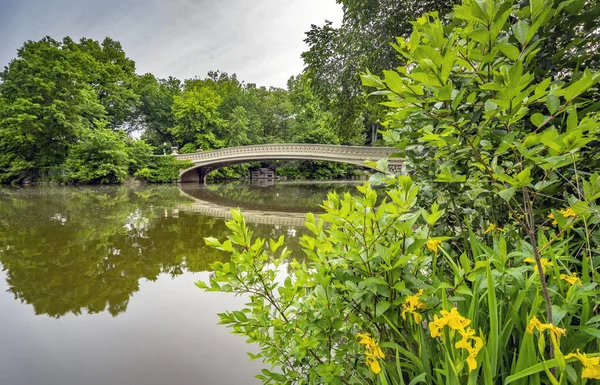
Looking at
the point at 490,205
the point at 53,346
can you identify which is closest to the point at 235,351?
the point at 53,346

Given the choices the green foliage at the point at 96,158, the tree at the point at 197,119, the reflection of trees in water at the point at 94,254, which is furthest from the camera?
the tree at the point at 197,119

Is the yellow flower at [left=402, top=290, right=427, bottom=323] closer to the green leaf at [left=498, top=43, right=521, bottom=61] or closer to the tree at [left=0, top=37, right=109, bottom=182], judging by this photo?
the green leaf at [left=498, top=43, right=521, bottom=61]

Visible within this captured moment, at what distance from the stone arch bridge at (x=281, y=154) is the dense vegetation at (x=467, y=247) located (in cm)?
1358

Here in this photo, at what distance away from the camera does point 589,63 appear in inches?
48.0

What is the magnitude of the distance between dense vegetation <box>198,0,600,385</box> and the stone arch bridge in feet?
44.6

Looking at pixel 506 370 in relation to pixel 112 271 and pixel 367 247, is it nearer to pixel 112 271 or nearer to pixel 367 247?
pixel 367 247

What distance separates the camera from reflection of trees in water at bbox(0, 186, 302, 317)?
2947mm

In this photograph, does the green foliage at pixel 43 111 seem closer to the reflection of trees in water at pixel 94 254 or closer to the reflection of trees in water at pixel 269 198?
the reflection of trees in water at pixel 269 198

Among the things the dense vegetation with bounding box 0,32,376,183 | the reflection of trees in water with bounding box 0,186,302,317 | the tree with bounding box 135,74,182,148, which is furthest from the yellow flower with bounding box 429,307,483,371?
the tree with bounding box 135,74,182,148

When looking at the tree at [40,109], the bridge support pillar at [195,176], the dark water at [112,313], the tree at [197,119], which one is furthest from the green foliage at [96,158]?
the dark water at [112,313]

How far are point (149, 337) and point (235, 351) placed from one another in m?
0.71

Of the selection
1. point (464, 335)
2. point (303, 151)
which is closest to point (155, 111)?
point (303, 151)

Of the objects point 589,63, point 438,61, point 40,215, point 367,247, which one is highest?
point 589,63

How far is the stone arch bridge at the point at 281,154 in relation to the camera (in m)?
17.6
